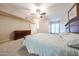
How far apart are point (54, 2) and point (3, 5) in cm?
79

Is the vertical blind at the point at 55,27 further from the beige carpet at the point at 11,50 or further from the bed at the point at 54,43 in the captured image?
the beige carpet at the point at 11,50

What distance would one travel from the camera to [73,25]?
153 centimetres

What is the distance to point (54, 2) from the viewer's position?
4.67 ft

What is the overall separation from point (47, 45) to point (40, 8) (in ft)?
1.99

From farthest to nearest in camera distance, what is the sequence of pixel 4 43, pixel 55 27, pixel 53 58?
pixel 55 27
pixel 4 43
pixel 53 58

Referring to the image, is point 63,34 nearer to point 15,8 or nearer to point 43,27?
point 43,27

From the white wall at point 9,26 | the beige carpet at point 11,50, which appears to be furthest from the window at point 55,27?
the beige carpet at point 11,50

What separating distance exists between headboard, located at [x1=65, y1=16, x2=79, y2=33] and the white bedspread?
0.79ft

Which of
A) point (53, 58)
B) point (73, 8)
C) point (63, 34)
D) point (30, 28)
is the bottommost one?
point (53, 58)

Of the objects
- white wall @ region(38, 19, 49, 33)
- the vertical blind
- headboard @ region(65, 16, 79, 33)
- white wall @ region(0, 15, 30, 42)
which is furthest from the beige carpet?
headboard @ region(65, 16, 79, 33)

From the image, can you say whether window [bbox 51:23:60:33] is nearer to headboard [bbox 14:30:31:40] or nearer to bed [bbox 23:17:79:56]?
bed [bbox 23:17:79:56]

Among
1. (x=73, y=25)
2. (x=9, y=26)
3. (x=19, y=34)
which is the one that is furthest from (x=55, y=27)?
(x=9, y=26)

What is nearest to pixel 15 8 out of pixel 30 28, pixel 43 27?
pixel 30 28

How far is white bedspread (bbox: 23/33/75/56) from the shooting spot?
3.58ft
